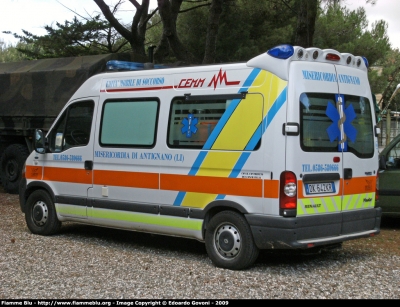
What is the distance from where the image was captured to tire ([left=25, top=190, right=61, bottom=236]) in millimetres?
9789

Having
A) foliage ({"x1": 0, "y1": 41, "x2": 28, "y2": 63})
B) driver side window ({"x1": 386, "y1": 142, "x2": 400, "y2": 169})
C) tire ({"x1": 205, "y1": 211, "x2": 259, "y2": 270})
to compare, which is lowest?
→ tire ({"x1": 205, "y1": 211, "x2": 259, "y2": 270})

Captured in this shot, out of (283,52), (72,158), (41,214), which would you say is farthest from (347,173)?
(41,214)

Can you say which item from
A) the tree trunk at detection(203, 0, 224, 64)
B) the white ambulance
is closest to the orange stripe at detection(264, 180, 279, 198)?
the white ambulance

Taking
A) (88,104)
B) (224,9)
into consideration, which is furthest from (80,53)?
(88,104)

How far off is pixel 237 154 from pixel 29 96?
351 inches

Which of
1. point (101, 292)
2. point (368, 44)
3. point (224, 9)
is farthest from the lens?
point (368, 44)

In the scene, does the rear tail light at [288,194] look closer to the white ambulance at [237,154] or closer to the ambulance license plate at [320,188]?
the white ambulance at [237,154]

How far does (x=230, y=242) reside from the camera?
7562 mm

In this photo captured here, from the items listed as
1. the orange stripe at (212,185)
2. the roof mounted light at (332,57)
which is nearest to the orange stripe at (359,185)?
the orange stripe at (212,185)

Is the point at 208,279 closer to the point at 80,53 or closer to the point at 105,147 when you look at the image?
the point at 105,147

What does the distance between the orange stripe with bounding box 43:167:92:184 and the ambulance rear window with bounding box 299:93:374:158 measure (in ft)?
10.9

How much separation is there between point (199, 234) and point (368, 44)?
56.5 ft

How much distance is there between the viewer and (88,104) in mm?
9320

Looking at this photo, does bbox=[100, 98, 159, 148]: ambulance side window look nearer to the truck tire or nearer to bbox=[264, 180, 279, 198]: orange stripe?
bbox=[264, 180, 279, 198]: orange stripe
